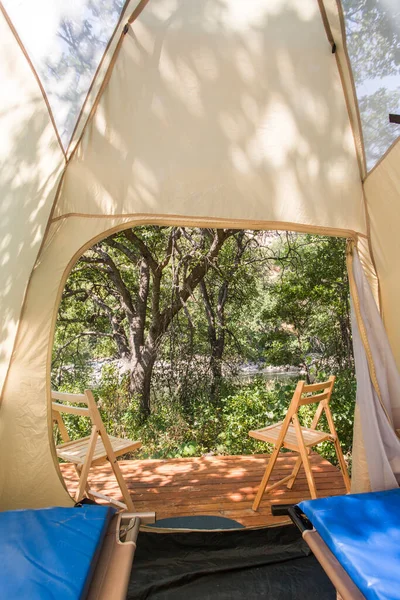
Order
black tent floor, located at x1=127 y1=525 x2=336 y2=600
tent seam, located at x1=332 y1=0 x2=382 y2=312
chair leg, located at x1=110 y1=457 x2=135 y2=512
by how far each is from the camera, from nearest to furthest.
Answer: black tent floor, located at x1=127 y1=525 x2=336 y2=600
tent seam, located at x1=332 y1=0 x2=382 y2=312
chair leg, located at x1=110 y1=457 x2=135 y2=512

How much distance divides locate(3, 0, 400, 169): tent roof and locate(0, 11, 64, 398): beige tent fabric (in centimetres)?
9

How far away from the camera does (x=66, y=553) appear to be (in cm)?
160

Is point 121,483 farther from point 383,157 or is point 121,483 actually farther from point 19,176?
point 383,157

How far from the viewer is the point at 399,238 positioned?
2541mm

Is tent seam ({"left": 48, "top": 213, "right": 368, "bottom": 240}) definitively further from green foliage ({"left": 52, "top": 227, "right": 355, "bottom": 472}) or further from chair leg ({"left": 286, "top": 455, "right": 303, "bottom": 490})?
green foliage ({"left": 52, "top": 227, "right": 355, "bottom": 472})

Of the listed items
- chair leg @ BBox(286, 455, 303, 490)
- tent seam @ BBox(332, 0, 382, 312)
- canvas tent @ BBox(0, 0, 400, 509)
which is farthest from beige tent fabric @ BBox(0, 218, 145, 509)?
tent seam @ BBox(332, 0, 382, 312)

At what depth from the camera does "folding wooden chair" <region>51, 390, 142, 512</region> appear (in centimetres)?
243

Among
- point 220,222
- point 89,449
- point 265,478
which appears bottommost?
point 265,478

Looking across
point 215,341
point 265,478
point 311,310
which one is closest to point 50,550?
point 265,478

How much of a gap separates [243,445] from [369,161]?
380 centimetres

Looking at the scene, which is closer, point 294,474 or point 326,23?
point 326,23

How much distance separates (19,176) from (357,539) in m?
2.41

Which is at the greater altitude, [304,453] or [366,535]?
[304,453]

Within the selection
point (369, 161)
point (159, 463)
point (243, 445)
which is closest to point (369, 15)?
point (369, 161)
